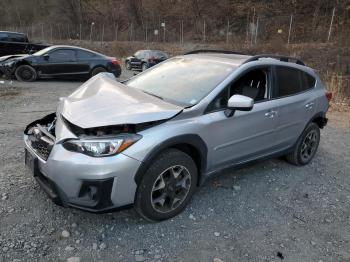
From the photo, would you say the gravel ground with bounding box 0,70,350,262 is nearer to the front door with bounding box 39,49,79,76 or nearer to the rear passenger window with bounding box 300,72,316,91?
the rear passenger window with bounding box 300,72,316,91

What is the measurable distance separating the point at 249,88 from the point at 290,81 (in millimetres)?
822

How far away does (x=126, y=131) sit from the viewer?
3.21m

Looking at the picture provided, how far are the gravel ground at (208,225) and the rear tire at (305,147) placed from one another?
28 cm

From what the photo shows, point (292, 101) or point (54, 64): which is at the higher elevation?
point (292, 101)

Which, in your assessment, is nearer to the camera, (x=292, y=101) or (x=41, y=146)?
(x=41, y=146)

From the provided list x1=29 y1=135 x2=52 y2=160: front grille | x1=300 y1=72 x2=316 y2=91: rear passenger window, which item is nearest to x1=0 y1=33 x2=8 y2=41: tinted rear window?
x1=29 y1=135 x2=52 y2=160: front grille

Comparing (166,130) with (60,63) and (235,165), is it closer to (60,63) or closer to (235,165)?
(235,165)

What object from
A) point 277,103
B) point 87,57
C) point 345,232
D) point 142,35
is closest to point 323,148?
point 277,103

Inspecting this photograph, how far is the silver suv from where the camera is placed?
10.2ft

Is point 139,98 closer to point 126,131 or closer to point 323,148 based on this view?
point 126,131

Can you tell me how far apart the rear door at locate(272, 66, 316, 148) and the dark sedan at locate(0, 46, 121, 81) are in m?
9.22

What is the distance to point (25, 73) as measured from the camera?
39.0ft

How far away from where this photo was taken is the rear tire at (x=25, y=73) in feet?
38.7

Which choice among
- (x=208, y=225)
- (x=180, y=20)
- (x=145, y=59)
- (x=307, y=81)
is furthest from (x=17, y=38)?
(x=180, y=20)
